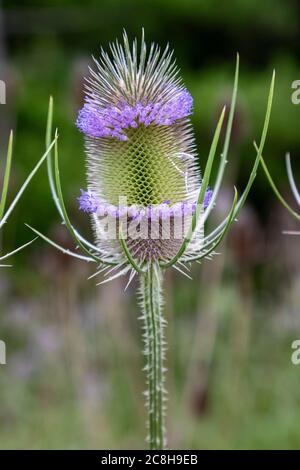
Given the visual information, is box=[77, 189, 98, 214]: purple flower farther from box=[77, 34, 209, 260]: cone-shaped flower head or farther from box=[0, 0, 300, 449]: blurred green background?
box=[0, 0, 300, 449]: blurred green background

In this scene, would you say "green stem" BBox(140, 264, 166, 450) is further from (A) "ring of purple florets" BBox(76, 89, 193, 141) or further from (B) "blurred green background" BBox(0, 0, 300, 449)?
(B) "blurred green background" BBox(0, 0, 300, 449)

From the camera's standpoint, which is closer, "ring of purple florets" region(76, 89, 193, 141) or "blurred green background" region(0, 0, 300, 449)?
"ring of purple florets" region(76, 89, 193, 141)

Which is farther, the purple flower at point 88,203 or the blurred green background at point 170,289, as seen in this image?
the blurred green background at point 170,289

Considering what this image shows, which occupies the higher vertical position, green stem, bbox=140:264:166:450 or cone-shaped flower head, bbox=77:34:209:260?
cone-shaped flower head, bbox=77:34:209:260

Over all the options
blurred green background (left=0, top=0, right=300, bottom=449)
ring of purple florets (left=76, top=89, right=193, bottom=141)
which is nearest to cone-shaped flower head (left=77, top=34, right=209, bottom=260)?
ring of purple florets (left=76, top=89, right=193, bottom=141)

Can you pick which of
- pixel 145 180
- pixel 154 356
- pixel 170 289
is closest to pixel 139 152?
pixel 145 180

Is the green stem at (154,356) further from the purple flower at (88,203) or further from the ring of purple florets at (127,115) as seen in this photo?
the ring of purple florets at (127,115)

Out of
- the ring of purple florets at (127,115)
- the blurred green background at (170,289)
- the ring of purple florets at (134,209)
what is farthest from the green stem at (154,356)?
the blurred green background at (170,289)
